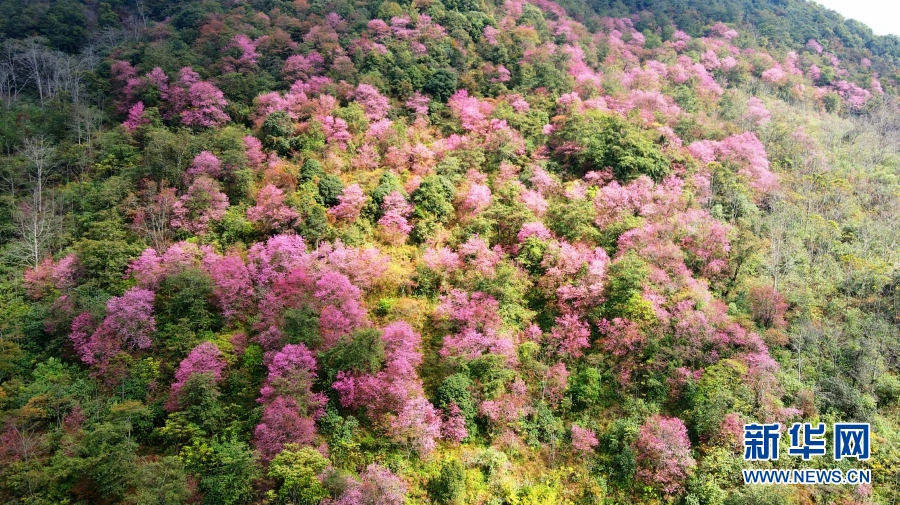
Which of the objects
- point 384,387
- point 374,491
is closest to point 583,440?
point 384,387

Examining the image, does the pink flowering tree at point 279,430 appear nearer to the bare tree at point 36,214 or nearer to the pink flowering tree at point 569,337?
the pink flowering tree at point 569,337

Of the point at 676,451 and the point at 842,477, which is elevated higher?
the point at 842,477

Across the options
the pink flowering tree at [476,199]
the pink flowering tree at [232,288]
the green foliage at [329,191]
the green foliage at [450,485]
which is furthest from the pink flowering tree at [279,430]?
the pink flowering tree at [476,199]

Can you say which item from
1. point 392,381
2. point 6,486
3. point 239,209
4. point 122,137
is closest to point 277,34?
point 122,137

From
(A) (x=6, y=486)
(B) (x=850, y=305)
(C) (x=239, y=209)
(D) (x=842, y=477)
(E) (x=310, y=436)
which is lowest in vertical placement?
(A) (x=6, y=486)

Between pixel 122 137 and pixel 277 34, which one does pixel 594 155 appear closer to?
pixel 277 34

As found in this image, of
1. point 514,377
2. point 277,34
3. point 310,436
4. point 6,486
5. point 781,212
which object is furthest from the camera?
point 277,34
